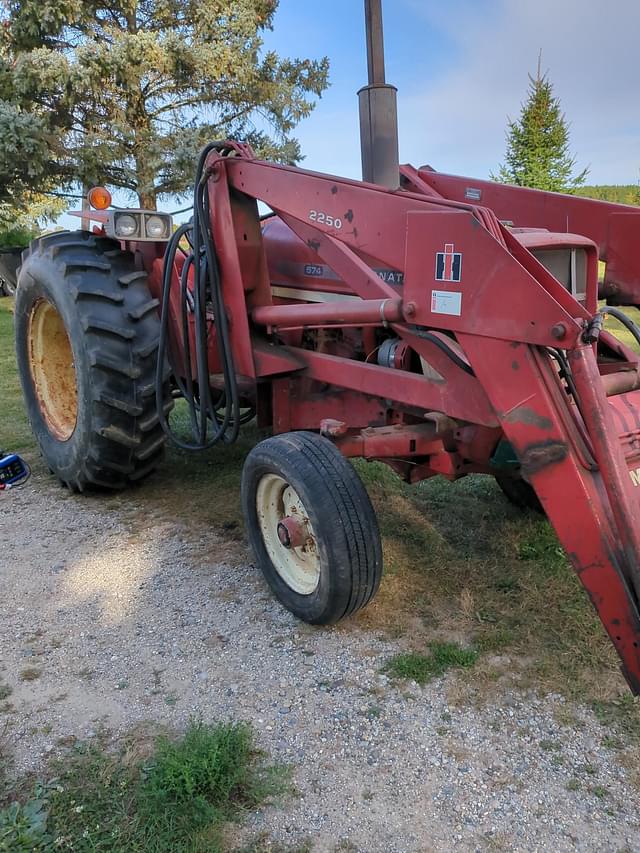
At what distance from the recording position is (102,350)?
12.2ft

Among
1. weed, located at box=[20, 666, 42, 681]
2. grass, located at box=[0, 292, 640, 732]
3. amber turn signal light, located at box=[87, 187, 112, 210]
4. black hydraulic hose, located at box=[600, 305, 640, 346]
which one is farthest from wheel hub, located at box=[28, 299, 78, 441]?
black hydraulic hose, located at box=[600, 305, 640, 346]

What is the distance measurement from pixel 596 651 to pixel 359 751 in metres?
1.01

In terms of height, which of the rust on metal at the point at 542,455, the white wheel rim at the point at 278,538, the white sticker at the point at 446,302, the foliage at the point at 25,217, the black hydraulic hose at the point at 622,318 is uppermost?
the foliage at the point at 25,217

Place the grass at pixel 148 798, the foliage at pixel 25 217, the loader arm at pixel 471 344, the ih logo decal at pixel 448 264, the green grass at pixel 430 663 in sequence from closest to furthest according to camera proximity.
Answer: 1. the grass at pixel 148 798
2. the loader arm at pixel 471 344
3. the ih logo decal at pixel 448 264
4. the green grass at pixel 430 663
5. the foliage at pixel 25 217

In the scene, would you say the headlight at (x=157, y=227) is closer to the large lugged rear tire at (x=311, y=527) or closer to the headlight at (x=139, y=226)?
the headlight at (x=139, y=226)

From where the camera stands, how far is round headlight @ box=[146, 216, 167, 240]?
382 centimetres

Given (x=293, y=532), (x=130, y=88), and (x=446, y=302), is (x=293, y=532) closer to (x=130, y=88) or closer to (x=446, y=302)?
(x=446, y=302)

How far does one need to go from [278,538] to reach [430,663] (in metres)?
0.81

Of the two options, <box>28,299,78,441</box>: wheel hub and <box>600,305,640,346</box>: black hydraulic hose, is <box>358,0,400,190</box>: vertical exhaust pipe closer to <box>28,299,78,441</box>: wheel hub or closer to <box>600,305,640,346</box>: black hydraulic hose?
<box>600,305,640,346</box>: black hydraulic hose

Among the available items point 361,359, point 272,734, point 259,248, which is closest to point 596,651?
point 272,734

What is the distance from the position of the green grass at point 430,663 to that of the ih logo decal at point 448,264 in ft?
4.48

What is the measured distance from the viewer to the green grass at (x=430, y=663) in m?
2.53

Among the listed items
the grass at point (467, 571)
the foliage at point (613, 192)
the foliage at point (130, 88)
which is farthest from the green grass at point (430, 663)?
the foliage at point (613, 192)

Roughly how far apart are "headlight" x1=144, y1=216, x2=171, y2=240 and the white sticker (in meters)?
2.01
